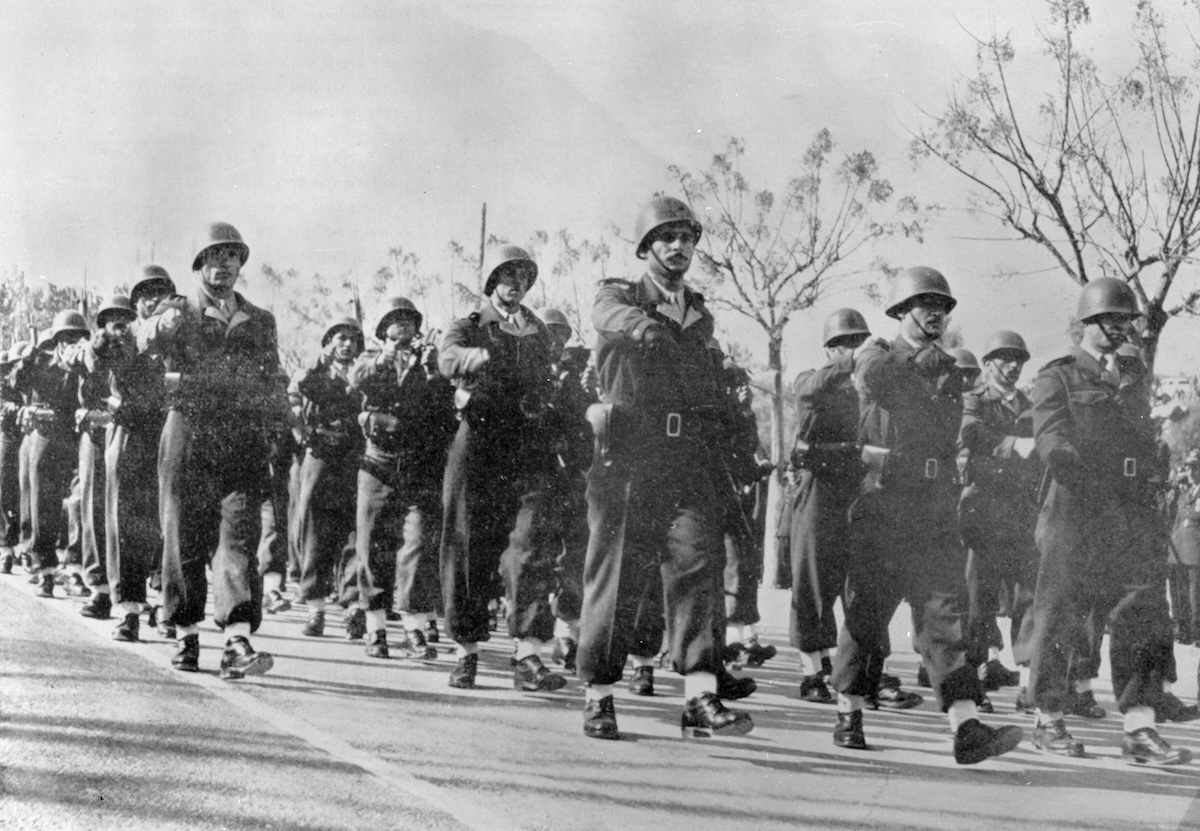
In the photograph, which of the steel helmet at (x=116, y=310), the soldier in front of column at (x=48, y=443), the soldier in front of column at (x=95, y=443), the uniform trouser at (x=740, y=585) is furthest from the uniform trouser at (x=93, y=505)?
the uniform trouser at (x=740, y=585)

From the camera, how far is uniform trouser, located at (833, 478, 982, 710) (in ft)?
18.0

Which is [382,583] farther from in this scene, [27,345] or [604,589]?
[27,345]

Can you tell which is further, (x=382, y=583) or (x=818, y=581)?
(x=382, y=583)

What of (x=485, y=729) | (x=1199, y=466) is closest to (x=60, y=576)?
(x=485, y=729)

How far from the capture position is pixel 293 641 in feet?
26.8

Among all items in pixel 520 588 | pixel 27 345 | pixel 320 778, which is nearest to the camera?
pixel 320 778

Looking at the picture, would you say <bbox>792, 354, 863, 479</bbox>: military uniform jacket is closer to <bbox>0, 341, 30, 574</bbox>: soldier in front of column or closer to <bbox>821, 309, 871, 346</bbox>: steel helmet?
<bbox>821, 309, 871, 346</bbox>: steel helmet

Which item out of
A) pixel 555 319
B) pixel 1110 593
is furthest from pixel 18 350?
pixel 1110 593

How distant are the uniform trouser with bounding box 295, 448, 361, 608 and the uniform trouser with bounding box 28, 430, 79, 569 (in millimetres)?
2214

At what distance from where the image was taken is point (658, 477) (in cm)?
566

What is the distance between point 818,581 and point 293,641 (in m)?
3.17

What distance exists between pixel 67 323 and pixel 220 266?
8.99ft

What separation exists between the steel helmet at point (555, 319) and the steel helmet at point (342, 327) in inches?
49.0

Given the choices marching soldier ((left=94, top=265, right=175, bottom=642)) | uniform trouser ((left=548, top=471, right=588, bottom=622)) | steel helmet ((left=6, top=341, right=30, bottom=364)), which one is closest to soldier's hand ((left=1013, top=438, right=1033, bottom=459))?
uniform trouser ((left=548, top=471, right=588, bottom=622))
